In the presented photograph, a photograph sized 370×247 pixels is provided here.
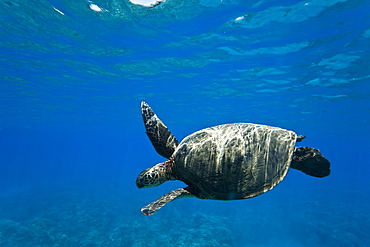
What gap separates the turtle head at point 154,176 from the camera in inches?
164

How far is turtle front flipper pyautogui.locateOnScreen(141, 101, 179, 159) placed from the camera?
4770 mm

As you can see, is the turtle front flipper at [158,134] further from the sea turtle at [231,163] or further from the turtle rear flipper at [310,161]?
the turtle rear flipper at [310,161]

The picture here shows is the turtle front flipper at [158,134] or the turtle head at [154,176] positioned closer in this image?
the turtle head at [154,176]

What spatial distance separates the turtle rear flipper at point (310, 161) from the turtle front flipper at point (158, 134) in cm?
283

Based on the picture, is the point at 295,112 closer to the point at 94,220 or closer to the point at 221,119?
the point at 221,119

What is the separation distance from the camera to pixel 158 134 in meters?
4.80

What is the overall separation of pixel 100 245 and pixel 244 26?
688 inches

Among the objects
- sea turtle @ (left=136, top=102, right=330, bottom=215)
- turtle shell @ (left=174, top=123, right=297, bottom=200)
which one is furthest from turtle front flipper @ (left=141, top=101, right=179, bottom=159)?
turtle shell @ (left=174, top=123, right=297, bottom=200)

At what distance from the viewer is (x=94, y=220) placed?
19.0 m

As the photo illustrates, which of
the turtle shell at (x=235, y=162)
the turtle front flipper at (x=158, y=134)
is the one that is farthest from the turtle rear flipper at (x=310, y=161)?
the turtle front flipper at (x=158, y=134)

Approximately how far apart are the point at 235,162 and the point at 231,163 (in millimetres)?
79

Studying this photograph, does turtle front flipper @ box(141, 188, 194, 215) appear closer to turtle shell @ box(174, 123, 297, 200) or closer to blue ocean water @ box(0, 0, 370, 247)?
turtle shell @ box(174, 123, 297, 200)

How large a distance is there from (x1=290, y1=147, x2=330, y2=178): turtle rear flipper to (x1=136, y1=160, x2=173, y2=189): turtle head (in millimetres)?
2838

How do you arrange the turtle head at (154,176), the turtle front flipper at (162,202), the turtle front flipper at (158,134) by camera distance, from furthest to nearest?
the turtle front flipper at (158,134) < the turtle head at (154,176) < the turtle front flipper at (162,202)
